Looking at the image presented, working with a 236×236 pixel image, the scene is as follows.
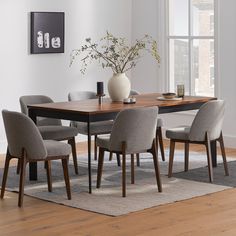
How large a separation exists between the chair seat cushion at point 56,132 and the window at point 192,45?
256 cm

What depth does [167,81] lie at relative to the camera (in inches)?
387

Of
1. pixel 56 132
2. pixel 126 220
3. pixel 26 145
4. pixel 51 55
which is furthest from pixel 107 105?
pixel 51 55

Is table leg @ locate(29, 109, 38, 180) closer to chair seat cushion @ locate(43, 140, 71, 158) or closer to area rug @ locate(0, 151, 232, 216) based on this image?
area rug @ locate(0, 151, 232, 216)

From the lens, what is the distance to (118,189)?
671 cm

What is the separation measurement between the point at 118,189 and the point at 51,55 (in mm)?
2952

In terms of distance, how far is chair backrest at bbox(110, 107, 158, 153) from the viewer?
20.8 feet

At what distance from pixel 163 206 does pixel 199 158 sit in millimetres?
2202

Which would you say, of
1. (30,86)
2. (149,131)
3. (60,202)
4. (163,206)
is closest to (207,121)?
(149,131)

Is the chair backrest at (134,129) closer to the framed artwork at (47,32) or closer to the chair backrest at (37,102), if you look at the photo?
the chair backrest at (37,102)

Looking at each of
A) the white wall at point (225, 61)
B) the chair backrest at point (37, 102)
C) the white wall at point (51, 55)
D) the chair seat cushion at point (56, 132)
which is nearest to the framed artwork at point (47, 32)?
the white wall at point (51, 55)

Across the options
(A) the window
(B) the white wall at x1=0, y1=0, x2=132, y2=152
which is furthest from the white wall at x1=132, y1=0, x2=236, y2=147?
(B) the white wall at x1=0, y1=0, x2=132, y2=152

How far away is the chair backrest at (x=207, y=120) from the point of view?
22.8 feet

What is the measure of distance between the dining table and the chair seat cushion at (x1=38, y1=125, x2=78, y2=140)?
22 centimetres

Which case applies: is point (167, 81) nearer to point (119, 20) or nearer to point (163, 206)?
point (119, 20)
